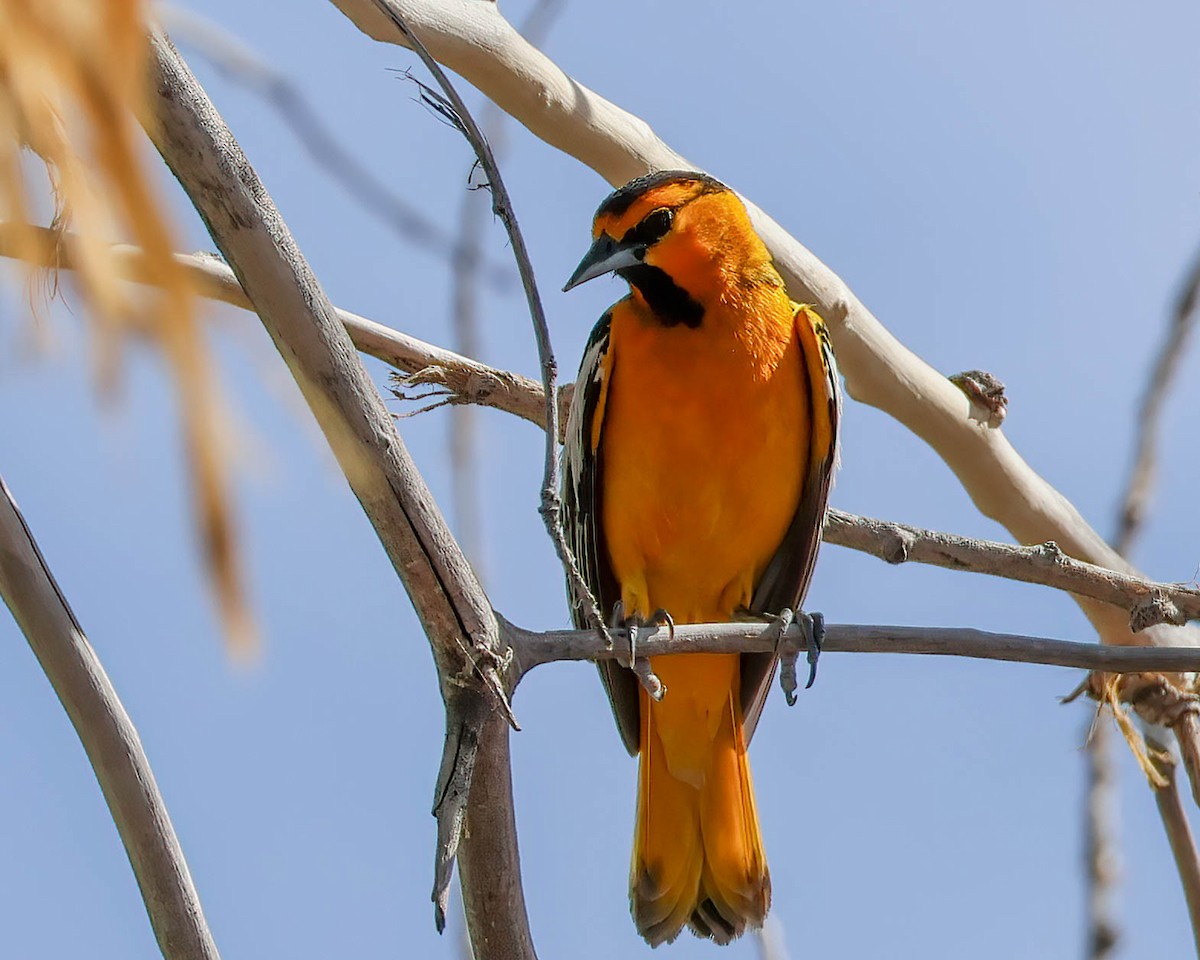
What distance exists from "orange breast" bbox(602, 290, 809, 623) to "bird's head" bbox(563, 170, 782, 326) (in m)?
0.07

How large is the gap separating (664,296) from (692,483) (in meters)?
0.56

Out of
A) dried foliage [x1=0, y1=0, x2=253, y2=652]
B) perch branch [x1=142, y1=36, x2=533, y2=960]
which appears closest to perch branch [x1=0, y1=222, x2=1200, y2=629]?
perch branch [x1=142, y1=36, x2=533, y2=960]

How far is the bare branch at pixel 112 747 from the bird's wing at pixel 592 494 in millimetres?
1696

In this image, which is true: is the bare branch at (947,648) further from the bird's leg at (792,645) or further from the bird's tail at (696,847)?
the bird's tail at (696,847)

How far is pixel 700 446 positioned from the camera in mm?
3645

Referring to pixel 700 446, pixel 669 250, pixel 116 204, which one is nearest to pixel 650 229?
pixel 669 250

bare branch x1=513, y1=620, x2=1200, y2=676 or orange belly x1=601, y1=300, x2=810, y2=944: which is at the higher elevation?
orange belly x1=601, y1=300, x2=810, y2=944

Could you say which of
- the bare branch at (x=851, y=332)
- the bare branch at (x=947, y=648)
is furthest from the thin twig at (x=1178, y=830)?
the bare branch at (x=947, y=648)

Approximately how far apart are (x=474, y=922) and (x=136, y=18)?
217 centimetres

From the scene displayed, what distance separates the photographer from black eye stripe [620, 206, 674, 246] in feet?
12.5

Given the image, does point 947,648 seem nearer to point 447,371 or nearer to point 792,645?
point 792,645

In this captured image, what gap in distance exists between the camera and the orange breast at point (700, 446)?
3660 millimetres

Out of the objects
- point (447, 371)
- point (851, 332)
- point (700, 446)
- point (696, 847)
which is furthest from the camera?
point (851, 332)

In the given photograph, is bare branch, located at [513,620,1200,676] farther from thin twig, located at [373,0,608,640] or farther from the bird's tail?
the bird's tail
